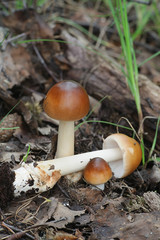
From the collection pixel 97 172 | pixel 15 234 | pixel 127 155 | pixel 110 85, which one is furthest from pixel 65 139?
pixel 110 85

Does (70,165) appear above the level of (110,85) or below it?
below

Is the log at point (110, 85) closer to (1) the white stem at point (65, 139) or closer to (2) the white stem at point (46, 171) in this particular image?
(2) the white stem at point (46, 171)

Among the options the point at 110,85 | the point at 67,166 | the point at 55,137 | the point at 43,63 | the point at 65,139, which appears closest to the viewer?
the point at 67,166

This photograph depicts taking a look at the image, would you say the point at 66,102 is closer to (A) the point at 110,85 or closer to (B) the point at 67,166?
(B) the point at 67,166

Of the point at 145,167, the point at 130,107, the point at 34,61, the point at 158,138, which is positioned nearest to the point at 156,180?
the point at 145,167

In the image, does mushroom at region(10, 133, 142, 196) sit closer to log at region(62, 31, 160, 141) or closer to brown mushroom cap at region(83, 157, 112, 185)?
brown mushroom cap at region(83, 157, 112, 185)

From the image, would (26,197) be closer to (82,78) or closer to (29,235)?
(29,235)
